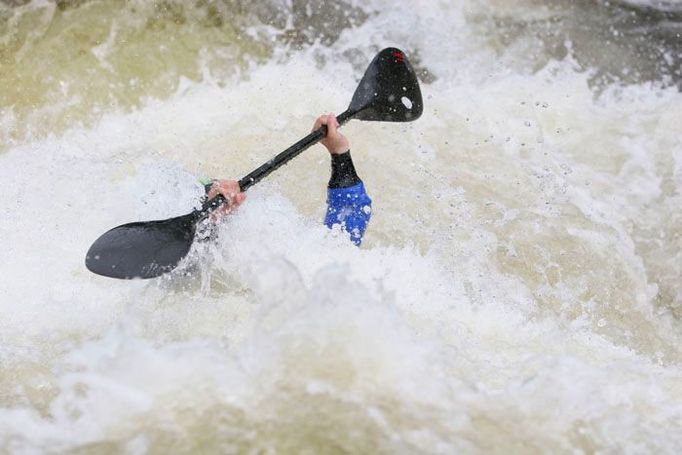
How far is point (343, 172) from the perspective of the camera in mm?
2361

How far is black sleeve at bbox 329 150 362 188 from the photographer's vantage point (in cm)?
234

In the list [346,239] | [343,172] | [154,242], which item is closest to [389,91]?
[343,172]

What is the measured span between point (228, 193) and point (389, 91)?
65cm

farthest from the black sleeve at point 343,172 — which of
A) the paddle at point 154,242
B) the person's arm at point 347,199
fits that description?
the paddle at point 154,242

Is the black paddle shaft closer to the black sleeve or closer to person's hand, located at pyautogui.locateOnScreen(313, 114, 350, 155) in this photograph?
person's hand, located at pyautogui.locateOnScreen(313, 114, 350, 155)

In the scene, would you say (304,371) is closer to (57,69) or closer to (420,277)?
(420,277)

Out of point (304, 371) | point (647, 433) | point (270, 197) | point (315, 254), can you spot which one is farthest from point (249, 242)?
point (647, 433)

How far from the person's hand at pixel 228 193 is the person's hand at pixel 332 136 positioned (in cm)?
30

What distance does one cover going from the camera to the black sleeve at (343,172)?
2.34 meters

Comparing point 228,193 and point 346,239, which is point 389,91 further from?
point 228,193

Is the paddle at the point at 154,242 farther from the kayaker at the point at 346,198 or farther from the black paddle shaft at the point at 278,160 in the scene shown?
the kayaker at the point at 346,198

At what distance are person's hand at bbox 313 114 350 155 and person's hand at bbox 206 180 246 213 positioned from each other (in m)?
0.30

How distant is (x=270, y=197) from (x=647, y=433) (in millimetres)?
1302

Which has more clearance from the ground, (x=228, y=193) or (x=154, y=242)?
(x=228, y=193)
